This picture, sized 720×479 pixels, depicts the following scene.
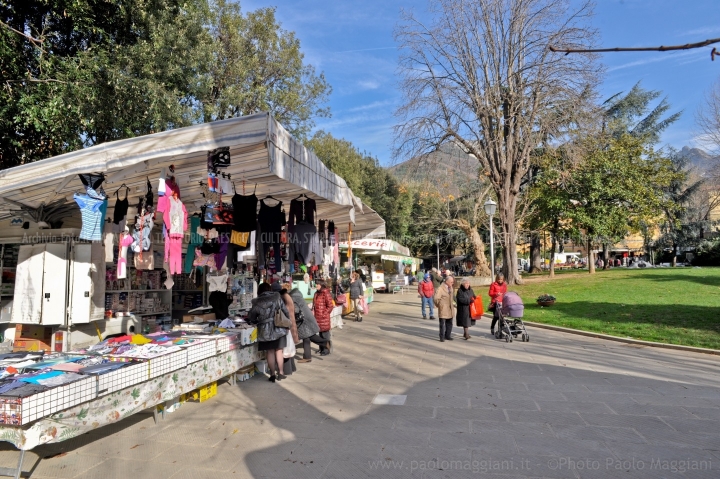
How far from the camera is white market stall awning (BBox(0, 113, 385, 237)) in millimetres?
4688

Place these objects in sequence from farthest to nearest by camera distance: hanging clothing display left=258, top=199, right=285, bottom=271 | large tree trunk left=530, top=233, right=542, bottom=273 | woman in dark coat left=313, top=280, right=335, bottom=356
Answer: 1. large tree trunk left=530, top=233, right=542, bottom=273
2. woman in dark coat left=313, top=280, right=335, bottom=356
3. hanging clothing display left=258, top=199, right=285, bottom=271

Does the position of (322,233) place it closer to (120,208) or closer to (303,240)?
(303,240)

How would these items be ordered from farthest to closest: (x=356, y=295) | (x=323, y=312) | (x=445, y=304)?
1. (x=356, y=295)
2. (x=445, y=304)
3. (x=323, y=312)

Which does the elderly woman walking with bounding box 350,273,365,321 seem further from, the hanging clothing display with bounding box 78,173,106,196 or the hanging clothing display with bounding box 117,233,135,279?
the hanging clothing display with bounding box 78,173,106,196

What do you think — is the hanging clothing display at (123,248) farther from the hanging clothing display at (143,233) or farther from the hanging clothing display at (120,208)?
the hanging clothing display at (120,208)

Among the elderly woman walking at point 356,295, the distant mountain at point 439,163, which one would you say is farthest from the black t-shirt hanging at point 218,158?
the distant mountain at point 439,163

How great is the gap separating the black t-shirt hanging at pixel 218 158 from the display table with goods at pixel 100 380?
7.27 ft

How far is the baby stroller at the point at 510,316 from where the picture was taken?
32.5 feet

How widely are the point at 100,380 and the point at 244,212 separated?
3179 mm

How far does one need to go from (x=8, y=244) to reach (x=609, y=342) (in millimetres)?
12451

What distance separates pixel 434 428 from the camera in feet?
15.0

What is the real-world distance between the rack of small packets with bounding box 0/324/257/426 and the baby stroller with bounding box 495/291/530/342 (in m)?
6.52

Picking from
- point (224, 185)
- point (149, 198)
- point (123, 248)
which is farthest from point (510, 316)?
point (123, 248)

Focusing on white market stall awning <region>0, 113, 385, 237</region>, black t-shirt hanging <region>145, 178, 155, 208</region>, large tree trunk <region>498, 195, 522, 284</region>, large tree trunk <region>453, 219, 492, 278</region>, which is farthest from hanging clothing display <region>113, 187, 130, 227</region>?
large tree trunk <region>453, 219, 492, 278</region>
